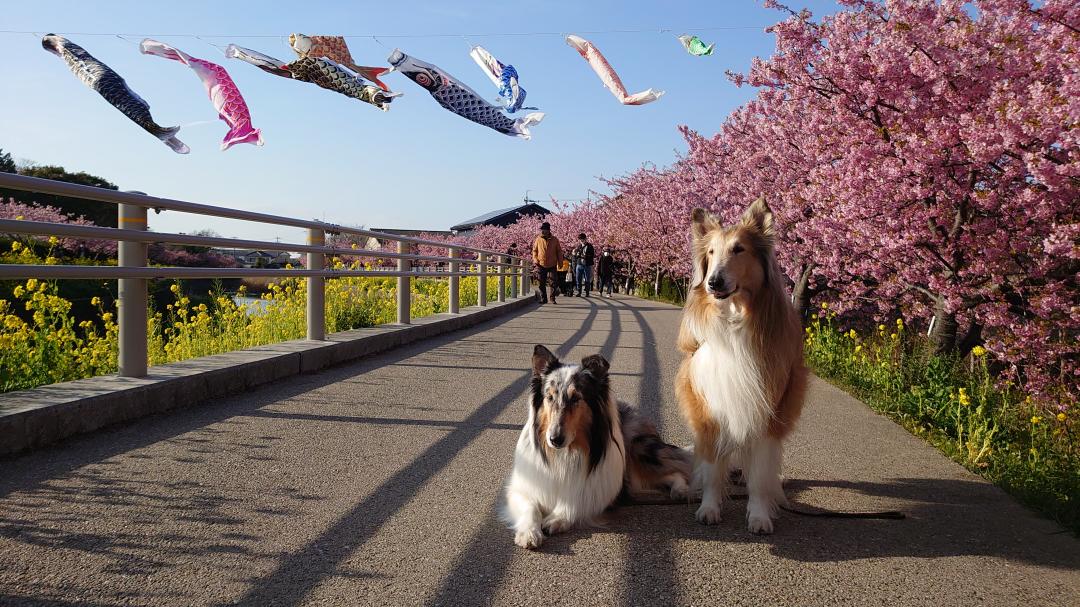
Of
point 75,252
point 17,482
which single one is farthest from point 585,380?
point 75,252

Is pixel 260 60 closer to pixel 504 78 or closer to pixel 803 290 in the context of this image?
pixel 504 78

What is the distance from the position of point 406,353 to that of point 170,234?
12.4ft

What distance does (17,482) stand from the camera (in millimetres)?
3469

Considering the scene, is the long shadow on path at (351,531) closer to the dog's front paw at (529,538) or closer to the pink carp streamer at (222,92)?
the dog's front paw at (529,538)

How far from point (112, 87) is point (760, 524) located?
1120 cm

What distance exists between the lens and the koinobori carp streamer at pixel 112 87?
10789 mm

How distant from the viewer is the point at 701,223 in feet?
12.0

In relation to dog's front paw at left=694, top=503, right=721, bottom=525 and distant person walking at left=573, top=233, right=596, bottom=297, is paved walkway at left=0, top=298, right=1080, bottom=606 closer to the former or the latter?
dog's front paw at left=694, top=503, right=721, bottom=525

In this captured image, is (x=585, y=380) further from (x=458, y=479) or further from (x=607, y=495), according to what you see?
(x=458, y=479)

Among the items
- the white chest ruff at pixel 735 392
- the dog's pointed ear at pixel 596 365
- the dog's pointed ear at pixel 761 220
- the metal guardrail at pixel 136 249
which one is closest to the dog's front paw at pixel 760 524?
the white chest ruff at pixel 735 392

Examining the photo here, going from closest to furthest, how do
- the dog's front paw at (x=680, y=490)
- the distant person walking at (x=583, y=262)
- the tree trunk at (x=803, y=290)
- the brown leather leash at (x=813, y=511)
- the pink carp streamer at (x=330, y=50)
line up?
the brown leather leash at (x=813, y=511), the dog's front paw at (x=680, y=490), the tree trunk at (x=803, y=290), the pink carp streamer at (x=330, y=50), the distant person walking at (x=583, y=262)

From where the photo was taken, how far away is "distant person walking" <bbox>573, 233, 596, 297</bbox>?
27.1 m

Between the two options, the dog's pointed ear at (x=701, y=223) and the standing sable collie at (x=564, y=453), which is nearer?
the standing sable collie at (x=564, y=453)

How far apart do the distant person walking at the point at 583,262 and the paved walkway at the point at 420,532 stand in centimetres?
2196
